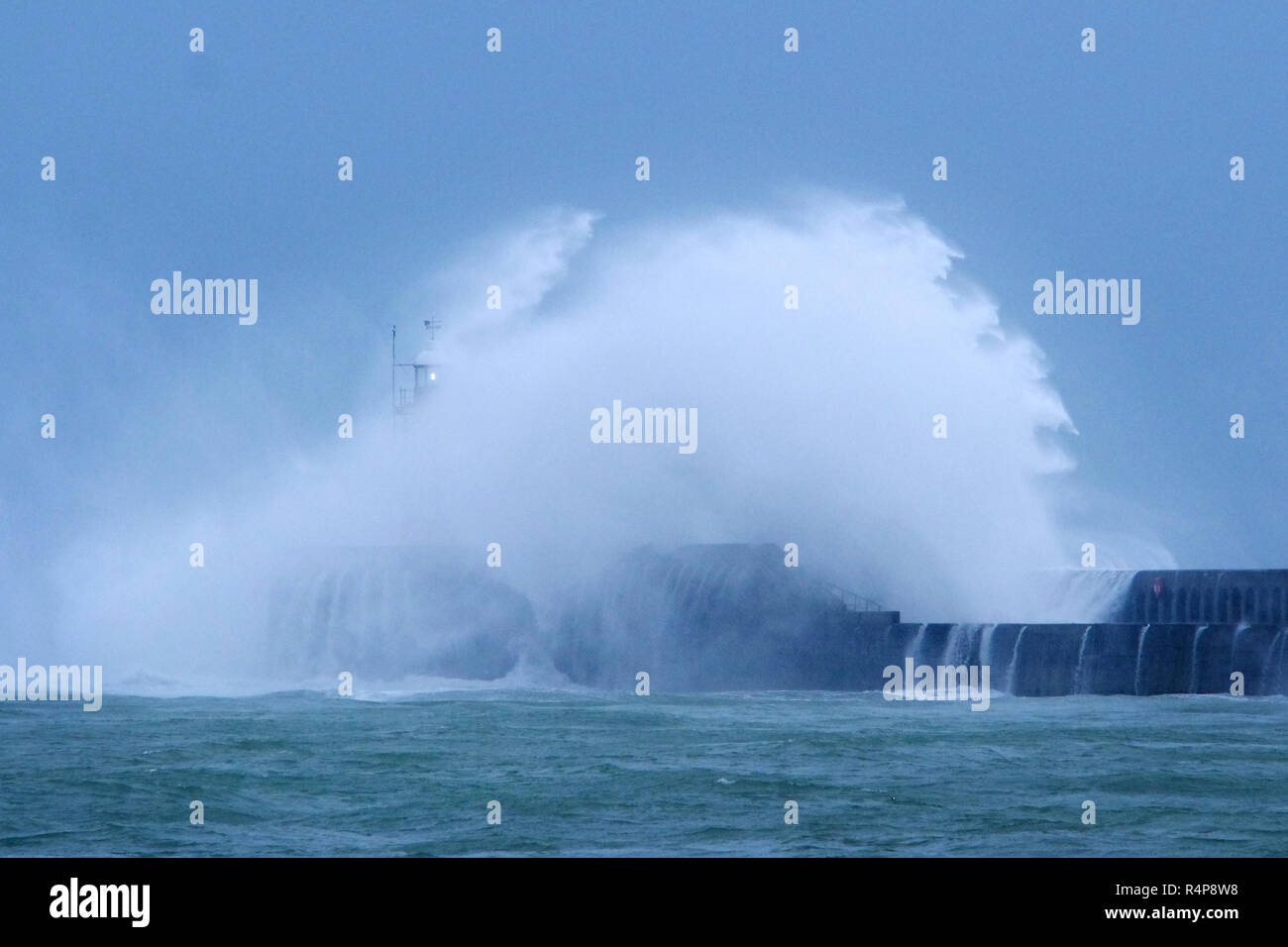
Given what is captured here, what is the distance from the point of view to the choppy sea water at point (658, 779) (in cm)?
1519

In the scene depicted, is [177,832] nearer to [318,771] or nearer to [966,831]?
[318,771]

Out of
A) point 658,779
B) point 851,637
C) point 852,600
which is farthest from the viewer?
point 852,600

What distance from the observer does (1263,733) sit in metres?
22.9

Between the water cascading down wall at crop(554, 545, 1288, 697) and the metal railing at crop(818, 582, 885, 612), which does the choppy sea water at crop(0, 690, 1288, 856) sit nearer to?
the water cascading down wall at crop(554, 545, 1288, 697)

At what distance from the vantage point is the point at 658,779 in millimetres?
18938

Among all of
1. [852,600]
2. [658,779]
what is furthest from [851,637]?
[658,779]

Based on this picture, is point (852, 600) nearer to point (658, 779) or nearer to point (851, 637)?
point (851, 637)

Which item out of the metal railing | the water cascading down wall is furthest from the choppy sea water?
the metal railing

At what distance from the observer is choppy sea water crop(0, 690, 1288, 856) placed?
1519cm

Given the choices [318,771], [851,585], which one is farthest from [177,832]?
[851,585]

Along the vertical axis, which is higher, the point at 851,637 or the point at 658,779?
the point at 851,637

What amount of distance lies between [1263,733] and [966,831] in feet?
30.8

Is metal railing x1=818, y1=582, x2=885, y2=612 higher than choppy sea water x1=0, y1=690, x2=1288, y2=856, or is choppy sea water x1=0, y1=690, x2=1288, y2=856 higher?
metal railing x1=818, y1=582, x2=885, y2=612

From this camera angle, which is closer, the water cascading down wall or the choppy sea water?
the choppy sea water
